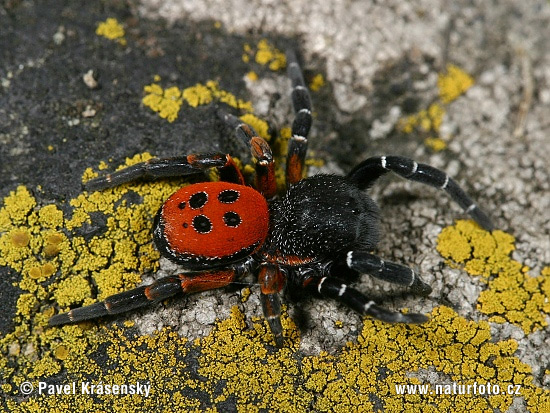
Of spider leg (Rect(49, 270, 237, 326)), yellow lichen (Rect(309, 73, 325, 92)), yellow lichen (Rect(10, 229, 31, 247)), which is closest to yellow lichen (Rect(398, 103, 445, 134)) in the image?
yellow lichen (Rect(309, 73, 325, 92))

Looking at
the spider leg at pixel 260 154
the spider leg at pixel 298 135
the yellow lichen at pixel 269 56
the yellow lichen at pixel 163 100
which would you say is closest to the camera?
the spider leg at pixel 260 154

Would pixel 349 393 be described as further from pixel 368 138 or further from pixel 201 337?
pixel 368 138

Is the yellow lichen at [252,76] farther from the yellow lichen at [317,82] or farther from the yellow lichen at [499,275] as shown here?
the yellow lichen at [499,275]

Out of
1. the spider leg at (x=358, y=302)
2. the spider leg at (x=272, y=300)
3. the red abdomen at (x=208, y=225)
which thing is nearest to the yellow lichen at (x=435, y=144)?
the spider leg at (x=358, y=302)

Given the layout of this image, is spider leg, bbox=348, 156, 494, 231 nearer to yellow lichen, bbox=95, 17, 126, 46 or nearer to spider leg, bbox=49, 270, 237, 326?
spider leg, bbox=49, 270, 237, 326

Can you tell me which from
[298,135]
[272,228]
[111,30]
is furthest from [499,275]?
[111,30]

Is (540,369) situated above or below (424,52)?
below

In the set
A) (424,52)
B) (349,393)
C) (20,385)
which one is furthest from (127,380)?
(424,52)
